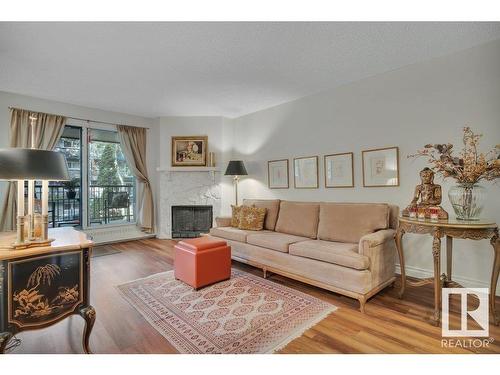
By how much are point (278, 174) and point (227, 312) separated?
2.70 m

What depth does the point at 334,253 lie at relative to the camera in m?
2.47

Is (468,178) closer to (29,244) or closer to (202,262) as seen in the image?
(202,262)

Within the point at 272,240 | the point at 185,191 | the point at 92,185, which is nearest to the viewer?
the point at 272,240

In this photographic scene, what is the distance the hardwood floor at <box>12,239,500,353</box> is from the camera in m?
1.74

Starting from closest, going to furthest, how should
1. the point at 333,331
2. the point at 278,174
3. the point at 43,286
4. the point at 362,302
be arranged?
the point at 43,286 < the point at 333,331 < the point at 362,302 < the point at 278,174

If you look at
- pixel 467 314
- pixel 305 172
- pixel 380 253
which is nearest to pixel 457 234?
pixel 380 253

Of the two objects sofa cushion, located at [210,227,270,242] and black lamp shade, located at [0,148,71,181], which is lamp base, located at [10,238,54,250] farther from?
sofa cushion, located at [210,227,270,242]

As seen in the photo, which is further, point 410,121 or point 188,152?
point 188,152

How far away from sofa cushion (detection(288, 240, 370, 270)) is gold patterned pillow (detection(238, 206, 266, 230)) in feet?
3.26

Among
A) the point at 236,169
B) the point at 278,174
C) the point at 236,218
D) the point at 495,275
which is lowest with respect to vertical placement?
the point at 495,275

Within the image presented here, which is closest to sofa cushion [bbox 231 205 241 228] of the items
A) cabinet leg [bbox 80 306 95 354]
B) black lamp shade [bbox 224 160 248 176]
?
black lamp shade [bbox 224 160 248 176]

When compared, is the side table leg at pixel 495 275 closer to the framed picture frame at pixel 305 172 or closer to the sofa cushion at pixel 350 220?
the sofa cushion at pixel 350 220
